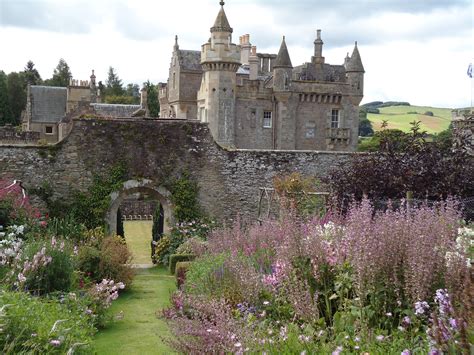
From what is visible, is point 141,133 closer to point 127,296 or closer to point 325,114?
point 127,296

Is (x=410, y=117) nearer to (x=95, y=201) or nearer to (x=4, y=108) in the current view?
(x=4, y=108)

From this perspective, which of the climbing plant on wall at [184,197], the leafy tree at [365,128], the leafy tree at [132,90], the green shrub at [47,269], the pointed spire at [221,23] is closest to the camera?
the green shrub at [47,269]

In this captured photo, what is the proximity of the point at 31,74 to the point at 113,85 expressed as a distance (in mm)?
19357

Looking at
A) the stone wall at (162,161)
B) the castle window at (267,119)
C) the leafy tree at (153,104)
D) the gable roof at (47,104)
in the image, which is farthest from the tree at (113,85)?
the stone wall at (162,161)

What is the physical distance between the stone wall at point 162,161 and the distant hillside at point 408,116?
6292 centimetres

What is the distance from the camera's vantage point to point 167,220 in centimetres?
1731

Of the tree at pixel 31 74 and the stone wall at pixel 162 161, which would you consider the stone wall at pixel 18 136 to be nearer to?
the stone wall at pixel 162 161

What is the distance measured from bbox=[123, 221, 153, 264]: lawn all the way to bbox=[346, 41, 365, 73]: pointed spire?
64.4ft

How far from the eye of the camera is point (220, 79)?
38750 mm

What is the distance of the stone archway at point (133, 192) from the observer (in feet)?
55.3

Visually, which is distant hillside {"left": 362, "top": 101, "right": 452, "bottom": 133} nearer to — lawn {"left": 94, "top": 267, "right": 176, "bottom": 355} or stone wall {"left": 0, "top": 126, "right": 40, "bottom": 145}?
stone wall {"left": 0, "top": 126, "right": 40, "bottom": 145}

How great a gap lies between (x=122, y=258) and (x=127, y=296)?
0.86 m

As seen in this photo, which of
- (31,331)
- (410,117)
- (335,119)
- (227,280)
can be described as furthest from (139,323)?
(410,117)

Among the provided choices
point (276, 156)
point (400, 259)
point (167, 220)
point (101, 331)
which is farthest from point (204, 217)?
point (400, 259)
